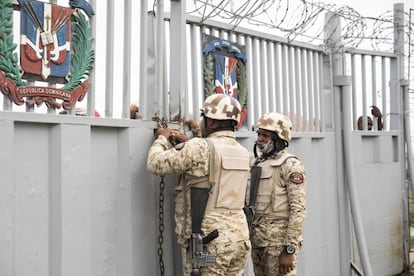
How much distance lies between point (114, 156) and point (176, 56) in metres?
0.89

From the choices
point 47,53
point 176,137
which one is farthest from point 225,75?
point 47,53

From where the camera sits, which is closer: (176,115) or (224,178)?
(224,178)

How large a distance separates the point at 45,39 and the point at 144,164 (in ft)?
3.50

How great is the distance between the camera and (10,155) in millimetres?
2812

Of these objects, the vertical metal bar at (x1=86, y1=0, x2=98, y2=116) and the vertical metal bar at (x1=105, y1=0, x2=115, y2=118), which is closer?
the vertical metal bar at (x1=86, y1=0, x2=98, y2=116)

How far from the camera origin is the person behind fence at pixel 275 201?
3855mm

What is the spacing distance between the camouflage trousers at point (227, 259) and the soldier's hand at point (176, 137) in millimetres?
746

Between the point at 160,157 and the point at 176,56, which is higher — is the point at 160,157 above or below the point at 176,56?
below

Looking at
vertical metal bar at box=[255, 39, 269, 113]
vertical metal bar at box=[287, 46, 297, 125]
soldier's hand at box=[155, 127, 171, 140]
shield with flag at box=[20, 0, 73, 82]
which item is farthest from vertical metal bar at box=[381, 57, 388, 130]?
shield with flag at box=[20, 0, 73, 82]

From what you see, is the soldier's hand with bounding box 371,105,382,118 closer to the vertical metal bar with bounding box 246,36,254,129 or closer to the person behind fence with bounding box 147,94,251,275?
the vertical metal bar with bounding box 246,36,254,129

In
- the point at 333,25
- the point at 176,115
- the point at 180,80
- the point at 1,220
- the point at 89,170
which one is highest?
the point at 333,25

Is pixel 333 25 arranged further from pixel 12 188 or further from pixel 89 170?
pixel 12 188

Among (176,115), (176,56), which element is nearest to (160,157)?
(176,115)

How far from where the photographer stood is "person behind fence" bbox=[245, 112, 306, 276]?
3.86 m
